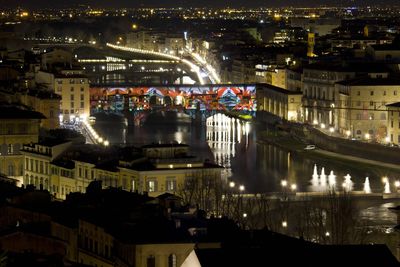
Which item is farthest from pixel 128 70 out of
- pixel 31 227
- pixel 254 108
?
pixel 31 227

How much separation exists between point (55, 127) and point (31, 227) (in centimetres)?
1721

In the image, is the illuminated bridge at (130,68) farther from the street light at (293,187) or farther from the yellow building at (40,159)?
the yellow building at (40,159)

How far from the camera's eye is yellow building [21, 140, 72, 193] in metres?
22.5

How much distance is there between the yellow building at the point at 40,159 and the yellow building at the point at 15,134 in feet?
0.63

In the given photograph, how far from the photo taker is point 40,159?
22.9 m

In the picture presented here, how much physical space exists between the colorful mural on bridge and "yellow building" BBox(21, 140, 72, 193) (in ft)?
59.5

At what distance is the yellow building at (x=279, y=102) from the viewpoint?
4081 centimetres

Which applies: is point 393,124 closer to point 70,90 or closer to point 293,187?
Answer: point 70,90

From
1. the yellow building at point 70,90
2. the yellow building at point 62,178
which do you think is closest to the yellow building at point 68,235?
the yellow building at point 62,178

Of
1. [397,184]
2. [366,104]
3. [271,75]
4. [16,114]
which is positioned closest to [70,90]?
[366,104]

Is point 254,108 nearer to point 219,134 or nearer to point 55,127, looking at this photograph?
point 219,134

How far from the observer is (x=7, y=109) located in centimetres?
2575

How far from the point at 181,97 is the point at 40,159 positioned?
21.3 metres

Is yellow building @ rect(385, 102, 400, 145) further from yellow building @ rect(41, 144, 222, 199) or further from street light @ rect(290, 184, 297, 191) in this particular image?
yellow building @ rect(41, 144, 222, 199)
